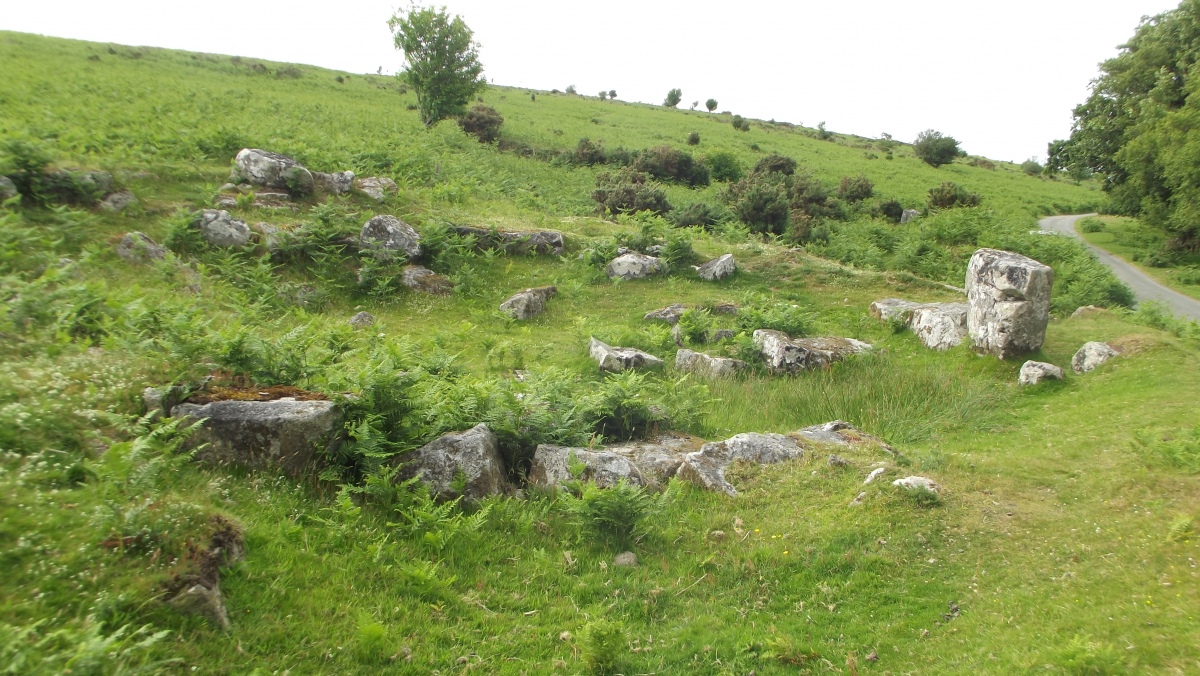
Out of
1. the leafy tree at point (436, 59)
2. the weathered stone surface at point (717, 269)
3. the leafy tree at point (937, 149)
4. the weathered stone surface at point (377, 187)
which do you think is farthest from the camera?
the leafy tree at point (937, 149)

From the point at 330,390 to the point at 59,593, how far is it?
398 cm

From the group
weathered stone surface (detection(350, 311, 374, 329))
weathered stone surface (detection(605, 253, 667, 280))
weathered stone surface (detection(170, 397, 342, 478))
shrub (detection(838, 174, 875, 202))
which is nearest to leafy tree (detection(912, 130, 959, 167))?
shrub (detection(838, 174, 875, 202))

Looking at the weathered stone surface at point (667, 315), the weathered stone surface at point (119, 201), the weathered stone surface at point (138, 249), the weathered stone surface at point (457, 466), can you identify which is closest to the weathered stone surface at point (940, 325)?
the weathered stone surface at point (667, 315)

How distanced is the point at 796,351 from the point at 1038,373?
205 inches

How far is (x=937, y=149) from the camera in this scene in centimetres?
6078

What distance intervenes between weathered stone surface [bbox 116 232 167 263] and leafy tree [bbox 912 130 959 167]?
6419 centimetres

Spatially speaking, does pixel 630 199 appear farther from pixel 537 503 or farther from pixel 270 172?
pixel 537 503

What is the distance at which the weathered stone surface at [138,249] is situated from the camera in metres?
15.7

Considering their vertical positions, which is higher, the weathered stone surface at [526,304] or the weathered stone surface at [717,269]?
the weathered stone surface at [717,269]

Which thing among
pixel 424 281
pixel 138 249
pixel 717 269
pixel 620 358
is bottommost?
pixel 620 358

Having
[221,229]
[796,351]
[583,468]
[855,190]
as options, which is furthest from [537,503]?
[855,190]

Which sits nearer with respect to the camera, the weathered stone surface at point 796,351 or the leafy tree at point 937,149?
the weathered stone surface at point 796,351

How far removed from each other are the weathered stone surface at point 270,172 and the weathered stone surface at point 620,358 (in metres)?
12.9

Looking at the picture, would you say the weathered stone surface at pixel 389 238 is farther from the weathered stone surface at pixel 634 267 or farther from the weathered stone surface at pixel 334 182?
the weathered stone surface at pixel 634 267
